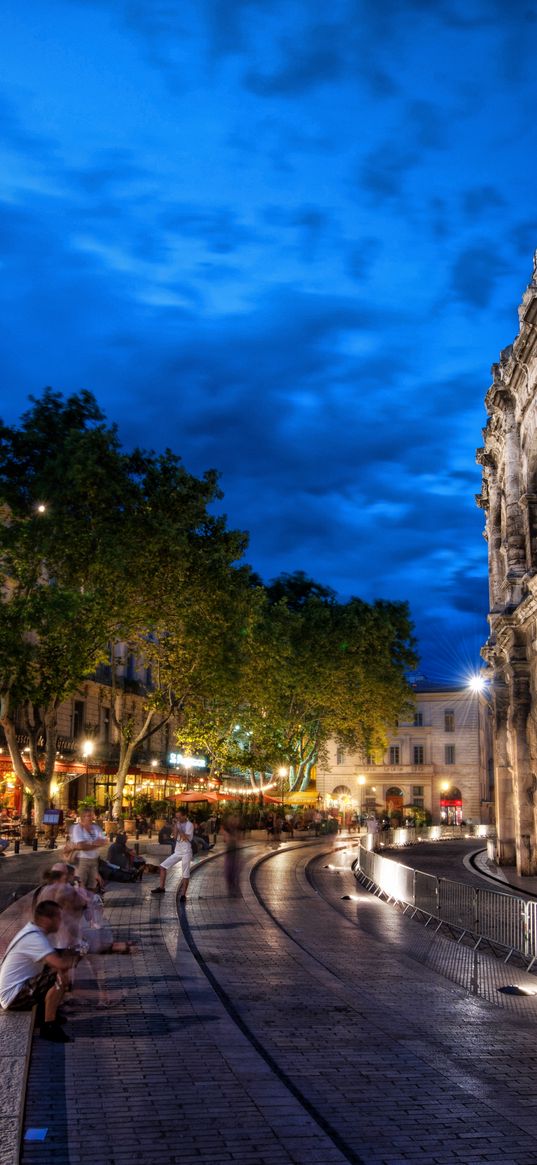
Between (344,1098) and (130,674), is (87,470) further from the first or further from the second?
(130,674)

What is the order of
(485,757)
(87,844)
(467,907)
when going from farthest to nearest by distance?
(485,757) < (467,907) < (87,844)

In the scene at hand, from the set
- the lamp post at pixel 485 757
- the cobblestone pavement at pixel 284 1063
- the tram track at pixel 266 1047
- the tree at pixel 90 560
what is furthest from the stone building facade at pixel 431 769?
the cobblestone pavement at pixel 284 1063

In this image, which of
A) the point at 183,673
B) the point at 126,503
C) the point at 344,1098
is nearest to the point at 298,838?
the point at 183,673

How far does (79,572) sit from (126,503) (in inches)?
111

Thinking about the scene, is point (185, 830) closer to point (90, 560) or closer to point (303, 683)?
point (90, 560)

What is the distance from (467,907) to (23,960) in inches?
365

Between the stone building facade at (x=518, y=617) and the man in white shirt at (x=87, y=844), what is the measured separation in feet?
46.4

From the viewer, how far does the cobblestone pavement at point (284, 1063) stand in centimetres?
649

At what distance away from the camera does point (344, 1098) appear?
750 centimetres

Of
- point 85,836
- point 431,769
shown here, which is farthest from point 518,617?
point 431,769

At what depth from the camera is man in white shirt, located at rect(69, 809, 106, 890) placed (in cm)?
1428

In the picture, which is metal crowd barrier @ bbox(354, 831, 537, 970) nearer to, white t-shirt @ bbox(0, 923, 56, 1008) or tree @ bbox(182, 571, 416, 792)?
white t-shirt @ bbox(0, 923, 56, 1008)

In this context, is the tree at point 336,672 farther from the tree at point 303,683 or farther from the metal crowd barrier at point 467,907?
the metal crowd barrier at point 467,907

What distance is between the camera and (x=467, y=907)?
16094 millimetres
